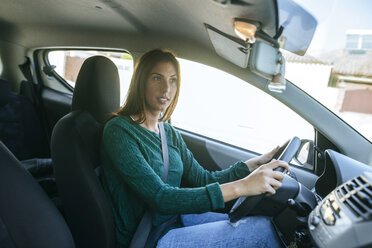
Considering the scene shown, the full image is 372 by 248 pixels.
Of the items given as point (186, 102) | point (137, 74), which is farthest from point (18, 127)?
point (137, 74)

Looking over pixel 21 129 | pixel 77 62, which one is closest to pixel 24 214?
pixel 77 62

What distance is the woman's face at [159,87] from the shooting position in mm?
1514

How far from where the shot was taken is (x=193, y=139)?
2.30 metres

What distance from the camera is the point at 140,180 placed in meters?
1.20

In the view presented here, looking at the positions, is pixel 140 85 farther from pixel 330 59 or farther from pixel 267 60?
pixel 330 59

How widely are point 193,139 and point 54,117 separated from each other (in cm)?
149

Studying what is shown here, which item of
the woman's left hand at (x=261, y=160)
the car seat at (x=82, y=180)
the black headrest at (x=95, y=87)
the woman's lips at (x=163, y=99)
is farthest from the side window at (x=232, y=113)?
the car seat at (x=82, y=180)

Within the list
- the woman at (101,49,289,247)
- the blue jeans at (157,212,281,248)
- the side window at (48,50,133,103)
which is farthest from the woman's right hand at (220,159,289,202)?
the side window at (48,50,133,103)

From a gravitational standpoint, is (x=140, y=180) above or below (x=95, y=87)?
below

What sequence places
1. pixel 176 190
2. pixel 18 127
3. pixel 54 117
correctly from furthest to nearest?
pixel 54 117 < pixel 18 127 < pixel 176 190

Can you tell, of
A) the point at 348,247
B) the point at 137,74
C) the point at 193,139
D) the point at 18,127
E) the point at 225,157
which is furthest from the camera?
the point at 18,127

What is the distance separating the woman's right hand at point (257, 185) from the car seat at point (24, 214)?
0.64 meters

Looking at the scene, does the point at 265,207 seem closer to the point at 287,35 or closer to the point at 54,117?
the point at 287,35

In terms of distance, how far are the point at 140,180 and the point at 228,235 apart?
424 mm
